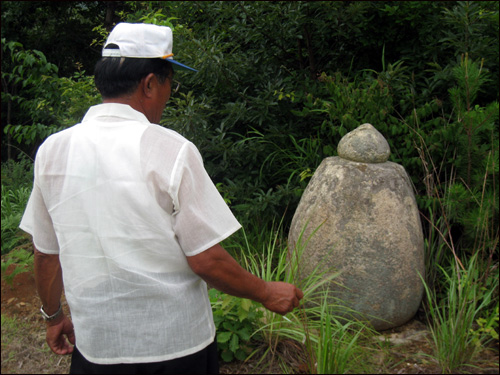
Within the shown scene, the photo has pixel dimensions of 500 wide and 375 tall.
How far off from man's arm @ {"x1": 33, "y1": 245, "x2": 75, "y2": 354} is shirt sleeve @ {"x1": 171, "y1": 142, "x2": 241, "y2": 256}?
0.64m

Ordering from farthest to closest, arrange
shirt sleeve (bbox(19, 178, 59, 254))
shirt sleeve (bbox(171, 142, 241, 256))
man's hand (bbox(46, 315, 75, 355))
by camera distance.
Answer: man's hand (bbox(46, 315, 75, 355)), shirt sleeve (bbox(19, 178, 59, 254)), shirt sleeve (bbox(171, 142, 241, 256))

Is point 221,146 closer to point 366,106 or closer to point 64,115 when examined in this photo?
point 366,106

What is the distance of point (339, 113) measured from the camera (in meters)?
3.96

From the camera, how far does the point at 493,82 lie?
3992 millimetres

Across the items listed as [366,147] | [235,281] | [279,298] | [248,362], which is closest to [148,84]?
[235,281]

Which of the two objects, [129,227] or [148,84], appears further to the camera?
[148,84]

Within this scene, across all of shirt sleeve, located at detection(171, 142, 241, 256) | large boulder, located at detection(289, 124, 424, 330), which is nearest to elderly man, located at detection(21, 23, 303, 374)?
shirt sleeve, located at detection(171, 142, 241, 256)

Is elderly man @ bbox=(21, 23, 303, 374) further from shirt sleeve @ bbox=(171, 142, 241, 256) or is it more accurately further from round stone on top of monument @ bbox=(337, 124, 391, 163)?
round stone on top of monument @ bbox=(337, 124, 391, 163)

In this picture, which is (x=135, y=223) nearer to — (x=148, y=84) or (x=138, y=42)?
(x=148, y=84)

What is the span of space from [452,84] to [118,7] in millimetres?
5419

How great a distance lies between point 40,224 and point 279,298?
Answer: 92 cm

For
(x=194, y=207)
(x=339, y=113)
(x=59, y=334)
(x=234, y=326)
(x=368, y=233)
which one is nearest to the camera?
(x=194, y=207)

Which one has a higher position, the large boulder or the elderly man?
the elderly man

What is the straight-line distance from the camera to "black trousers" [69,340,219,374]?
5.54 ft
